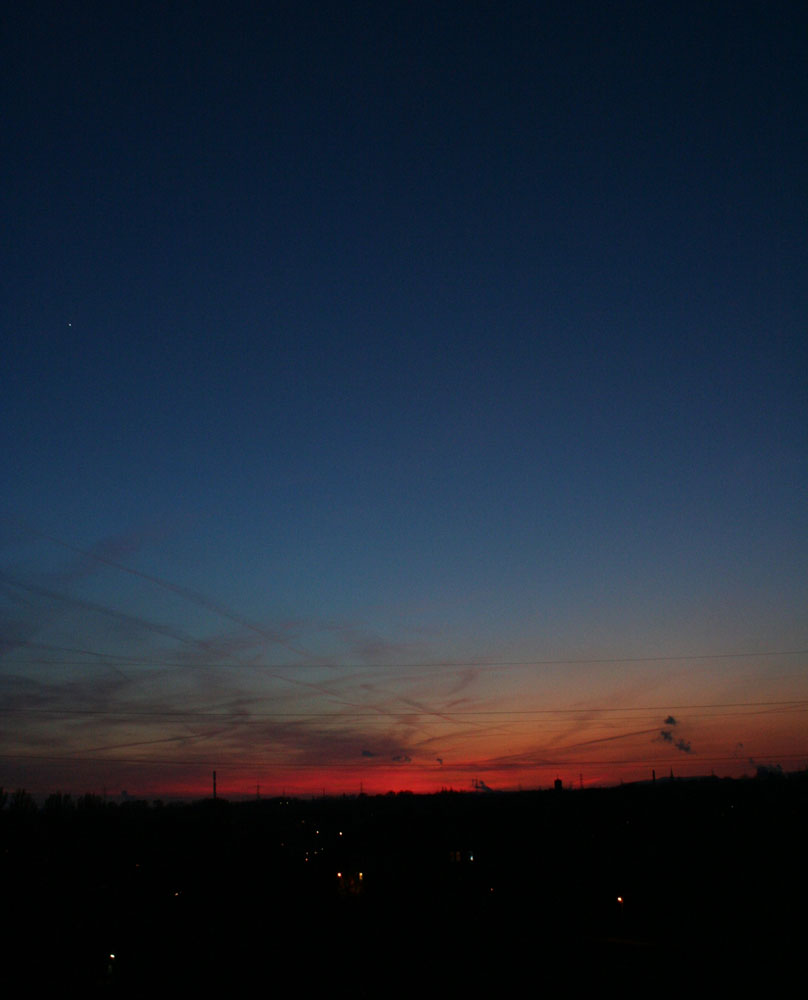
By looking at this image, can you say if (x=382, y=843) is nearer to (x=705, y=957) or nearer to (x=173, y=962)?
(x=173, y=962)

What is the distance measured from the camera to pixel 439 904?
43.4m

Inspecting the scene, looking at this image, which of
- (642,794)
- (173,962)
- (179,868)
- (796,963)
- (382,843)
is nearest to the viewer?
(796,963)

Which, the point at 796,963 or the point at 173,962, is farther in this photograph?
the point at 173,962

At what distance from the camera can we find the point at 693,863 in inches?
1967

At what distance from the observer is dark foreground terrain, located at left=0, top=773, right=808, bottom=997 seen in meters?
28.1

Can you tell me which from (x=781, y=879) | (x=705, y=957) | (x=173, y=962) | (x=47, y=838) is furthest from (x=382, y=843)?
(x=705, y=957)

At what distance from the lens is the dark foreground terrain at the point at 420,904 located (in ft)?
92.1

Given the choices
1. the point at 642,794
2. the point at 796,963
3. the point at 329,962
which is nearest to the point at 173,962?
the point at 329,962

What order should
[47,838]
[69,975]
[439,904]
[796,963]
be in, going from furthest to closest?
[47,838]
[439,904]
[69,975]
[796,963]

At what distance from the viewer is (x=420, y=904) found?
43875mm

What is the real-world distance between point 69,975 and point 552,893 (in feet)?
84.5

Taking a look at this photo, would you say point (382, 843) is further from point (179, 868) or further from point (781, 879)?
point (781, 879)

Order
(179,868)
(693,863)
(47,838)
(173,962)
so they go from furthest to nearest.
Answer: (47,838)
(179,868)
(693,863)
(173,962)

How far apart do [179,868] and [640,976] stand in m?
41.8
